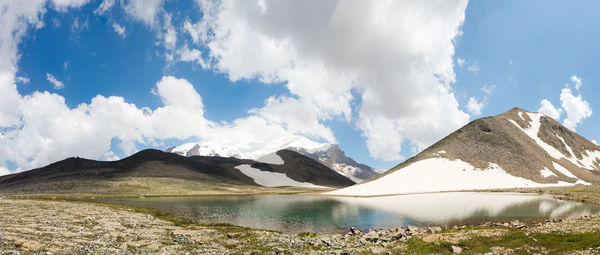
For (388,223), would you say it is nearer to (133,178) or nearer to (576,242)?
(576,242)

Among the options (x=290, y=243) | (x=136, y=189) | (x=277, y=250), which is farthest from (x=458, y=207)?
(x=136, y=189)

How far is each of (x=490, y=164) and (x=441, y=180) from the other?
3700cm

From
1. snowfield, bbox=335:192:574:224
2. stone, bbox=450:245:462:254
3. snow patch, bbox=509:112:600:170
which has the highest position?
snow patch, bbox=509:112:600:170

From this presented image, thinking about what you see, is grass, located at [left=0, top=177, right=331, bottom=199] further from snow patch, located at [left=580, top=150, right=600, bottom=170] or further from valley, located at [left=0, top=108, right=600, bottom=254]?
snow patch, located at [left=580, top=150, right=600, bottom=170]

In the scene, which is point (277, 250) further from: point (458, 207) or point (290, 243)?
point (458, 207)

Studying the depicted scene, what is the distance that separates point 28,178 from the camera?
191000 millimetres

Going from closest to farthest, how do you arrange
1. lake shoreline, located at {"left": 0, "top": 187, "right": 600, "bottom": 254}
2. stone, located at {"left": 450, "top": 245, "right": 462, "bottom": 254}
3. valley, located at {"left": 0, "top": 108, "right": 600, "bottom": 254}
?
1. lake shoreline, located at {"left": 0, "top": 187, "right": 600, "bottom": 254}
2. stone, located at {"left": 450, "top": 245, "right": 462, "bottom": 254}
3. valley, located at {"left": 0, "top": 108, "right": 600, "bottom": 254}

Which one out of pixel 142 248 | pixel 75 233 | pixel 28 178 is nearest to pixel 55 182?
pixel 28 178

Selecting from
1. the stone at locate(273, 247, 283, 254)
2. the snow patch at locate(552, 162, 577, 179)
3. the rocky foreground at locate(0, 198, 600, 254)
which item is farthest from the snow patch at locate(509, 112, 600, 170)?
the stone at locate(273, 247, 283, 254)

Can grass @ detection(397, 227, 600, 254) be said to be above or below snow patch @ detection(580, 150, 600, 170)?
below

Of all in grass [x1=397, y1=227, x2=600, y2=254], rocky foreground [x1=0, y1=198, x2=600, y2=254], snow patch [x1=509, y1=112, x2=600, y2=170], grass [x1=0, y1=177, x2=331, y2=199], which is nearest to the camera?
grass [x1=397, y1=227, x2=600, y2=254]

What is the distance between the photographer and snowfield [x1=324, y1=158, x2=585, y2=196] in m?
130

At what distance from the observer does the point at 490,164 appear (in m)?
149

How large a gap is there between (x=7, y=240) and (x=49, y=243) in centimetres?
296
